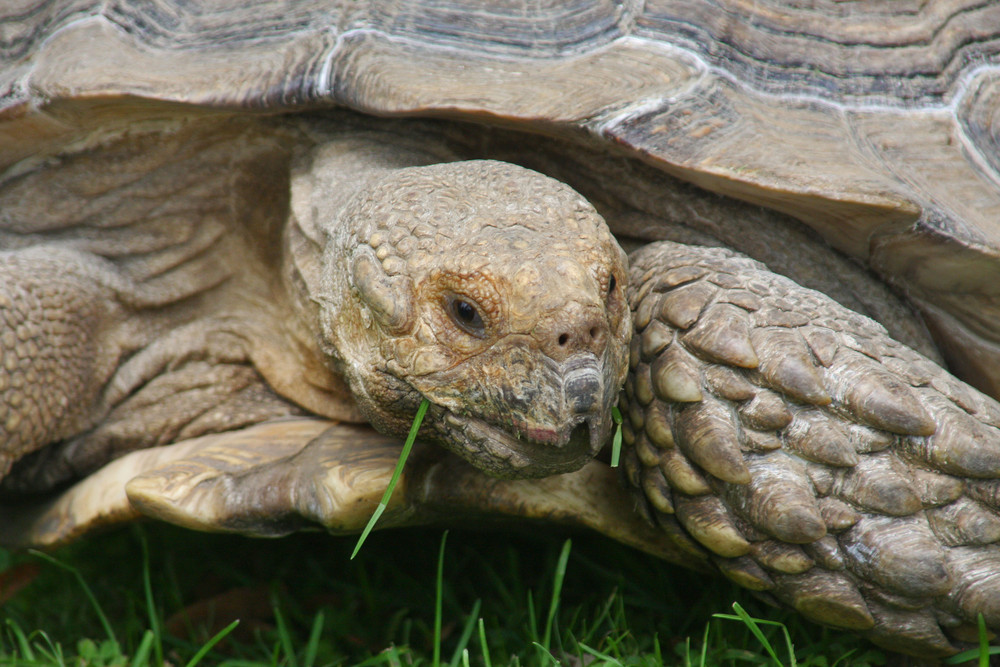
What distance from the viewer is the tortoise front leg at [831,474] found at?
1560 mm

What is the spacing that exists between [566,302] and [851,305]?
41.8 inches

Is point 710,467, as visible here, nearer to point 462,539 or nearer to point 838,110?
point 838,110

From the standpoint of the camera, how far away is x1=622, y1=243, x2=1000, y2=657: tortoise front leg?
5.12 feet

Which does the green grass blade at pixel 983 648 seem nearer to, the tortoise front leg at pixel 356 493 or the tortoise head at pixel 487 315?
the tortoise front leg at pixel 356 493

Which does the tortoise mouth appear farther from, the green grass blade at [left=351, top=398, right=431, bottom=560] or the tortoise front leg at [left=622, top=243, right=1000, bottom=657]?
the tortoise front leg at [left=622, top=243, right=1000, bottom=657]

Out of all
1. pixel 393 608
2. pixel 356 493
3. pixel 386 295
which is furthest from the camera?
pixel 393 608

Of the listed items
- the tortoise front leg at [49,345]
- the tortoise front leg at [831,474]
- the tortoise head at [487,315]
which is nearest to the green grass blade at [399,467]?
the tortoise head at [487,315]

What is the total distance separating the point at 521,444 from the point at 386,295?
381 mm

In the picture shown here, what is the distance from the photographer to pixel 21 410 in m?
2.06

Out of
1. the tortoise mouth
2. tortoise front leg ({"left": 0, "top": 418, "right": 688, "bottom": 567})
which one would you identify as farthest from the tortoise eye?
tortoise front leg ({"left": 0, "top": 418, "right": 688, "bottom": 567})

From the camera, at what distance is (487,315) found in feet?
4.67

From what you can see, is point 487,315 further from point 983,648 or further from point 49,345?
point 49,345

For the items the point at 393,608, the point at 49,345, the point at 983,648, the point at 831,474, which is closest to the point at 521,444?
the point at 831,474

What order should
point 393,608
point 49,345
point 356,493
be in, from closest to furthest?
point 356,493, point 49,345, point 393,608
